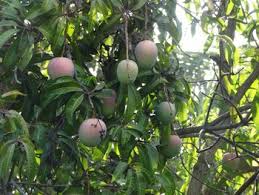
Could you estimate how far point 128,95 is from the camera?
1484mm

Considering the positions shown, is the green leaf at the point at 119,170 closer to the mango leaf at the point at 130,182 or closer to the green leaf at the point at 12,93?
Result: the mango leaf at the point at 130,182

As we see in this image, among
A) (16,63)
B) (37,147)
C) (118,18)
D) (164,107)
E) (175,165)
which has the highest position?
(118,18)

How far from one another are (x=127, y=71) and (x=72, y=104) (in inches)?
6.7

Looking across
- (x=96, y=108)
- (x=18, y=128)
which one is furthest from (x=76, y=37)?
(x=18, y=128)

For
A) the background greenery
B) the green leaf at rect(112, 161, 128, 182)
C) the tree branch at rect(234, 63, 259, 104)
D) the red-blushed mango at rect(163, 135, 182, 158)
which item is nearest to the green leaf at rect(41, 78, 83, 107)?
the background greenery

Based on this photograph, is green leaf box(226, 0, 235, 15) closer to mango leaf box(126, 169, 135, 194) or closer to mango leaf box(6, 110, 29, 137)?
mango leaf box(126, 169, 135, 194)

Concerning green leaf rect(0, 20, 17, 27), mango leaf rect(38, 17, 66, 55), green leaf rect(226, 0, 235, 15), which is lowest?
mango leaf rect(38, 17, 66, 55)

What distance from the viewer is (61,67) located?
1477 millimetres

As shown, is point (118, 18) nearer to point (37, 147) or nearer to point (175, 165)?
point (37, 147)

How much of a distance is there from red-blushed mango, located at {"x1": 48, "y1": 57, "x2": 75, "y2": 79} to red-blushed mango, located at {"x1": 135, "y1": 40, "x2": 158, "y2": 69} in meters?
0.20

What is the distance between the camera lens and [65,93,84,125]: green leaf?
143 centimetres

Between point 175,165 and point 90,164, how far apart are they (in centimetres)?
117

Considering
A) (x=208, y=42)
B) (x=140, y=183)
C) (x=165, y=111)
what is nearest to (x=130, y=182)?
(x=140, y=183)

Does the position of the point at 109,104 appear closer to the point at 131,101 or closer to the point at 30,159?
the point at 131,101
